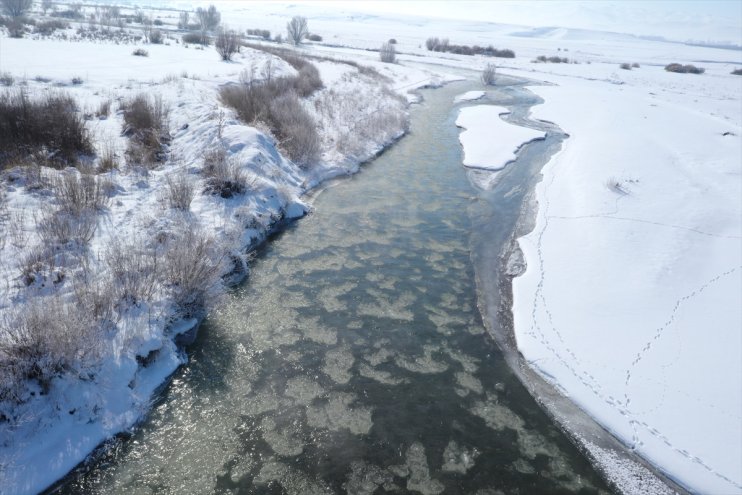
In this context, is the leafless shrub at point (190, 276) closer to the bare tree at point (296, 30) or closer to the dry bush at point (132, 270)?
the dry bush at point (132, 270)

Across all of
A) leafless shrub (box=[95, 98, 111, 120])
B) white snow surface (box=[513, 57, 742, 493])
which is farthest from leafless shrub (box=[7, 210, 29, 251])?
white snow surface (box=[513, 57, 742, 493])

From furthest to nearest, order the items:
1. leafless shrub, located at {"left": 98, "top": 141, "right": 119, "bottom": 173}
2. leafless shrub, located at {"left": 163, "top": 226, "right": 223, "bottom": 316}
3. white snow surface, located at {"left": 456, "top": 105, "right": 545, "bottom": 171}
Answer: white snow surface, located at {"left": 456, "top": 105, "right": 545, "bottom": 171} < leafless shrub, located at {"left": 98, "top": 141, "right": 119, "bottom": 173} < leafless shrub, located at {"left": 163, "top": 226, "right": 223, "bottom": 316}

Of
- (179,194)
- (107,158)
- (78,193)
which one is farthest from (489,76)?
(78,193)

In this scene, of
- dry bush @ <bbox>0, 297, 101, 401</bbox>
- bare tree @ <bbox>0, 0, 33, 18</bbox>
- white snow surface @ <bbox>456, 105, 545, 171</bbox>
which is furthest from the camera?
bare tree @ <bbox>0, 0, 33, 18</bbox>

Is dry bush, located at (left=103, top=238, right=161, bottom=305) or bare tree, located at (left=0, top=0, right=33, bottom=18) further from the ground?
bare tree, located at (left=0, top=0, right=33, bottom=18)

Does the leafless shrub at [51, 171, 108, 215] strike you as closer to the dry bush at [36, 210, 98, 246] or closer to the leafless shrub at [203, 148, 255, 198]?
the dry bush at [36, 210, 98, 246]

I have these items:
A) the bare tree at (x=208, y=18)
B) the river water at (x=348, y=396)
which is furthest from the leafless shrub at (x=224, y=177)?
the bare tree at (x=208, y=18)
